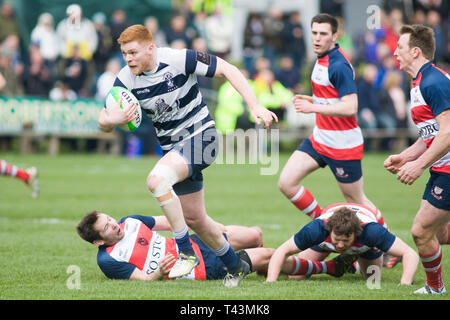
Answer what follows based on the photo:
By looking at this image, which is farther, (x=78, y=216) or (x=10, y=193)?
(x=10, y=193)

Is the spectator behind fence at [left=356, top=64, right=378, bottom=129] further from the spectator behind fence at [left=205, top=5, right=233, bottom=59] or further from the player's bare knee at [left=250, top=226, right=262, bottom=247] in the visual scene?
the player's bare knee at [left=250, top=226, right=262, bottom=247]

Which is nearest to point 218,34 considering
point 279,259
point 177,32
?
point 177,32

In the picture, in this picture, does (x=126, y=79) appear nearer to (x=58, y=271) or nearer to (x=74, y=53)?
(x=58, y=271)

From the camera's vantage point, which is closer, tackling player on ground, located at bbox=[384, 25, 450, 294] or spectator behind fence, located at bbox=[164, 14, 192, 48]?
tackling player on ground, located at bbox=[384, 25, 450, 294]

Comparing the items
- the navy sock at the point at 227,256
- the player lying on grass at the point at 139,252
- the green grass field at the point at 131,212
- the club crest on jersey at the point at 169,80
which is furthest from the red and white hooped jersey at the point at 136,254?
the club crest on jersey at the point at 169,80

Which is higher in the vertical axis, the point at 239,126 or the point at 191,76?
the point at 191,76

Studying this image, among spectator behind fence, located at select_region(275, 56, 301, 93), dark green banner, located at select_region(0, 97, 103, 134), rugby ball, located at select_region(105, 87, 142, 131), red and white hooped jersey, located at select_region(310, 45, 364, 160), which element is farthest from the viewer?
spectator behind fence, located at select_region(275, 56, 301, 93)

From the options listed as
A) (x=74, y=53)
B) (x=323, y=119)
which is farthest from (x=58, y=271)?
(x=74, y=53)

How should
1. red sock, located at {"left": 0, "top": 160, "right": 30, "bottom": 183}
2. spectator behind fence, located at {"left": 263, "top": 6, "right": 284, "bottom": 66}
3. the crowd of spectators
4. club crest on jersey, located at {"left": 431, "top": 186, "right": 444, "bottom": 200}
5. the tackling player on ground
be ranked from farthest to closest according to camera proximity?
spectator behind fence, located at {"left": 263, "top": 6, "right": 284, "bottom": 66}
the crowd of spectators
red sock, located at {"left": 0, "top": 160, "right": 30, "bottom": 183}
club crest on jersey, located at {"left": 431, "top": 186, "right": 444, "bottom": 200}
the tackling player on ground

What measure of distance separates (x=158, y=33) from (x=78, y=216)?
1100 centimetres

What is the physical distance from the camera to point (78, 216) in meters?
10.5

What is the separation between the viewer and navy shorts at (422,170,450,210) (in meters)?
5.73

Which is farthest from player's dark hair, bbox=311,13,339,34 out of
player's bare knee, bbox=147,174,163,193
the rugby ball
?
player's bare knee, bbox=147,174,163,193

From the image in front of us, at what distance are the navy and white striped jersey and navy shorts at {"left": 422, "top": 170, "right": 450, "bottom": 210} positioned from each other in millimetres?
2007
